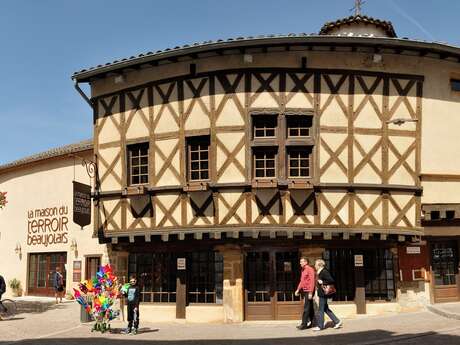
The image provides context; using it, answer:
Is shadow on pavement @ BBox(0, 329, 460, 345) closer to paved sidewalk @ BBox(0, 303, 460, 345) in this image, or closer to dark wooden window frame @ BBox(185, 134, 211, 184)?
paved sidewalk @ BBox(0, 303, 460, 345)

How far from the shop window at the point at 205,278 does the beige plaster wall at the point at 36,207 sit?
7285mm

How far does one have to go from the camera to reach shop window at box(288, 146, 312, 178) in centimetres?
1416

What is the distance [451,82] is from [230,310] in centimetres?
869

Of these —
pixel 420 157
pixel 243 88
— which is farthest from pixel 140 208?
pixel 420 157

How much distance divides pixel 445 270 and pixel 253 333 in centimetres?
636

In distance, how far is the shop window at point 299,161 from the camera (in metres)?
14.2

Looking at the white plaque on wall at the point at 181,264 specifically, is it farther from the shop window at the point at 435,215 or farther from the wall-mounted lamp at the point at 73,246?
the wall-mounted lamp at the point at 73,246

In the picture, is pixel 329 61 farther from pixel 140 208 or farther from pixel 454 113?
pixel 140 208

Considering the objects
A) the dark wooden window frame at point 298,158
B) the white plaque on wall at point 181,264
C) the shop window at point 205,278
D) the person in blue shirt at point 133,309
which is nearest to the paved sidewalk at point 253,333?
the person in blue shirt at point 133,309

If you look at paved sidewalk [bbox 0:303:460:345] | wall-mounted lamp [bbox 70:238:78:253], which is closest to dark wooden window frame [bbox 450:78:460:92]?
paved sidewalk [bbox 0:303:460:345]

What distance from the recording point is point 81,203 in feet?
49.0

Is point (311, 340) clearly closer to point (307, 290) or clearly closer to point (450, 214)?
point (307, 290)

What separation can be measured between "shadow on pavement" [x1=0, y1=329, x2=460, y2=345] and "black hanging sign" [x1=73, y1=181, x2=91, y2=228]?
3.61 m

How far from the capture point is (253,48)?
14172mm
